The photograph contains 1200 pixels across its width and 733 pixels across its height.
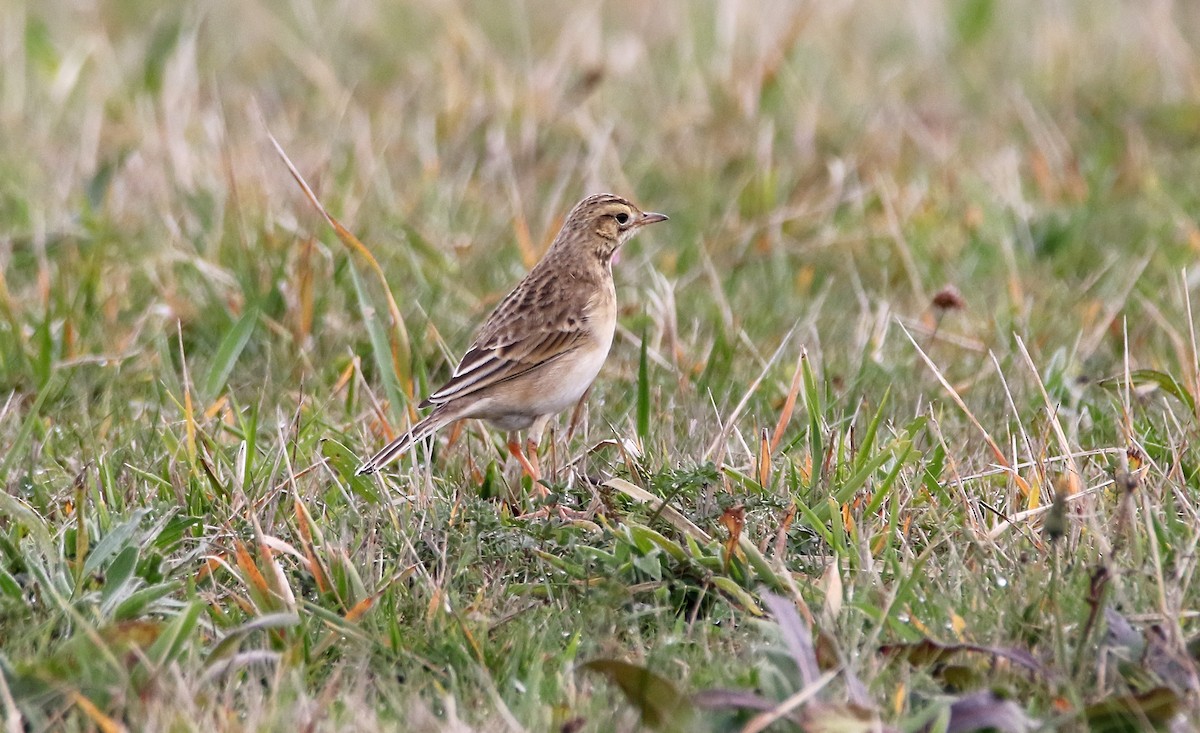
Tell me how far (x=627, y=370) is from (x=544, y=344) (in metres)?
0.71

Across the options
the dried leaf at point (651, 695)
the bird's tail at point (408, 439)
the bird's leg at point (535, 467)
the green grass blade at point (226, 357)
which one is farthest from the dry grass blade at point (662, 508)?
the green grass blade at point (226, 357)

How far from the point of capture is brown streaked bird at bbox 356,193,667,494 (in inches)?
201

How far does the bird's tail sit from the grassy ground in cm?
10

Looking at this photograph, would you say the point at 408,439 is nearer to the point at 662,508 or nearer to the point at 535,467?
the point at 535,467

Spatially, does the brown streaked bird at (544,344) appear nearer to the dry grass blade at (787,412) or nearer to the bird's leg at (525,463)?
the bird's leg at (525,463)

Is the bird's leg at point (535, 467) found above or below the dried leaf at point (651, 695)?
below

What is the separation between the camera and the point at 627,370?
607cm

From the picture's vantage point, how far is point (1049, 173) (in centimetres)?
812

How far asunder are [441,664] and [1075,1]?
896 centimetres

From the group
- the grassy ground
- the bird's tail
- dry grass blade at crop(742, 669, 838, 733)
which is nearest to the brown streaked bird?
the bird's tail

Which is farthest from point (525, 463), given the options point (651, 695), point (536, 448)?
point (651, 695)

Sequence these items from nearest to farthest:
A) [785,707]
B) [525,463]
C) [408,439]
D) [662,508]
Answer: [785,707], [662,508], [408,439], [525,463]

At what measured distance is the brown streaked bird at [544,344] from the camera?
5.11 meters

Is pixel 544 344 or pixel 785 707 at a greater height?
pixel 785 707
